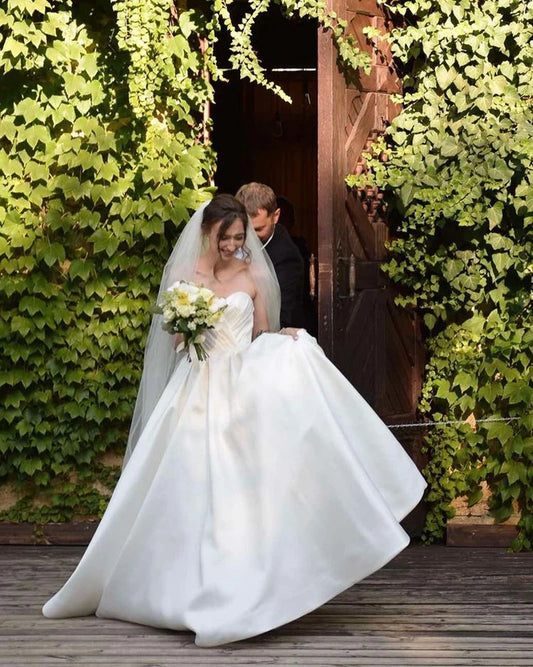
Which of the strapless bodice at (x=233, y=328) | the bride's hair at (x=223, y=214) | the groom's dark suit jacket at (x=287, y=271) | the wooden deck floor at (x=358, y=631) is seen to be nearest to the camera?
the wooden deck floor at (x=358, y=631)

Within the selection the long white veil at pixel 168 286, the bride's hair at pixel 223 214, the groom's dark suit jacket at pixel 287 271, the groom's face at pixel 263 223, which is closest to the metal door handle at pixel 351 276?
the groom's dark suit jacket at pixel 287 271

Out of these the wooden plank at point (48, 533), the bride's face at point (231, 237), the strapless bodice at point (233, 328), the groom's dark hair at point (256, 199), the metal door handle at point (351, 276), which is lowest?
the wooden plank at point (48, 533)

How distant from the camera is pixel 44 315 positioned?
736cm

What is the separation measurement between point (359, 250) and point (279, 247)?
0.64 meters

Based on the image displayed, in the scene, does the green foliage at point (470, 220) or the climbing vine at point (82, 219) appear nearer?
the green foliage at point (470, 220)

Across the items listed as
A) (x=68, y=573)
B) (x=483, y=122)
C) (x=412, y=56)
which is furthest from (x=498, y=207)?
(x=68, y=573)

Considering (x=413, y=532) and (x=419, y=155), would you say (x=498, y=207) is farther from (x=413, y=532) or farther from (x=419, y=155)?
(x=413, y=532)

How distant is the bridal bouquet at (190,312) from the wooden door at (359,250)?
1482mm

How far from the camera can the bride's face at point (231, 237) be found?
227 inches

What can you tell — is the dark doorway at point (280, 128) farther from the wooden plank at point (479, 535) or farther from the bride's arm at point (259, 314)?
the bride's arm at point (259, 314)

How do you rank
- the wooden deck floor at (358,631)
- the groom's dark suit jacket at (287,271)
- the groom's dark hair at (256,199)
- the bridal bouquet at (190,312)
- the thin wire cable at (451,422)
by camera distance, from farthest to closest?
the thin wire cable at (451,422), the groom's dark suit jacket at (287,271), the groom's dark hair at (256,199), the bridal bouquet at (190,312), the wooden deck floor at (358,631)

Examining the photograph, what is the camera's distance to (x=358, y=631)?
5.35 m

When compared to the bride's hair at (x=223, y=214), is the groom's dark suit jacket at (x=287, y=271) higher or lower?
lower

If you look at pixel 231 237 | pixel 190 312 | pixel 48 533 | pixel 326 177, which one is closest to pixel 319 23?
pixel 326 177
